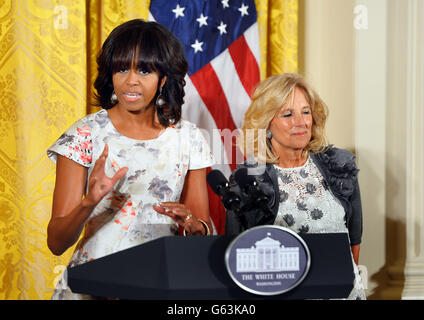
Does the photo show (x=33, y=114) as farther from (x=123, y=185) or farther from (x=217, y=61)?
(x=217, y=61)

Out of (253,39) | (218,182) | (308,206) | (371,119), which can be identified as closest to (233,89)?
(253,39)

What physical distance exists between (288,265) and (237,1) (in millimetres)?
1419

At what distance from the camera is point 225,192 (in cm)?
125

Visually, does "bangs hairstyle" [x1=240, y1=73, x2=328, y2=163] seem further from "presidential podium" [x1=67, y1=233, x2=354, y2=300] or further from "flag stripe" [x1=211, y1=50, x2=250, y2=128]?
"presidential podium" [x1=67, y1=233, x2=354, y2=300]

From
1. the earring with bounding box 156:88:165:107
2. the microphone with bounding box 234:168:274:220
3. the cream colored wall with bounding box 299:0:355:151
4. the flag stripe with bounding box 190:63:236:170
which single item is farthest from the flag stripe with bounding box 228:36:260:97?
the microphone with bounding box 234:168:274:220

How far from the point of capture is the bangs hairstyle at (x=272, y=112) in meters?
1.87

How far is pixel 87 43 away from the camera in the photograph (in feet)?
6.90

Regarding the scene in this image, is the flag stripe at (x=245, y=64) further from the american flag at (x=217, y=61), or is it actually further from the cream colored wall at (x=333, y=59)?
the cream colored wall at (x=333, y=59)

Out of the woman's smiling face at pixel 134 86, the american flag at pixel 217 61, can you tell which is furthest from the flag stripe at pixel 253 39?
the woman's smiling face at pixel 134 86

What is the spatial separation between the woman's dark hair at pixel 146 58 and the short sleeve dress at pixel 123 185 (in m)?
0.09

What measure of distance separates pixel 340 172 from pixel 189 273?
2.94 feet

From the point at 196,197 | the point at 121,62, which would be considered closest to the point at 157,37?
the point at 121,62

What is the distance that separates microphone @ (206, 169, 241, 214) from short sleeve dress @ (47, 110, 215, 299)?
352mm

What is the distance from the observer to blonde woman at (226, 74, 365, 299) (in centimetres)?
178
